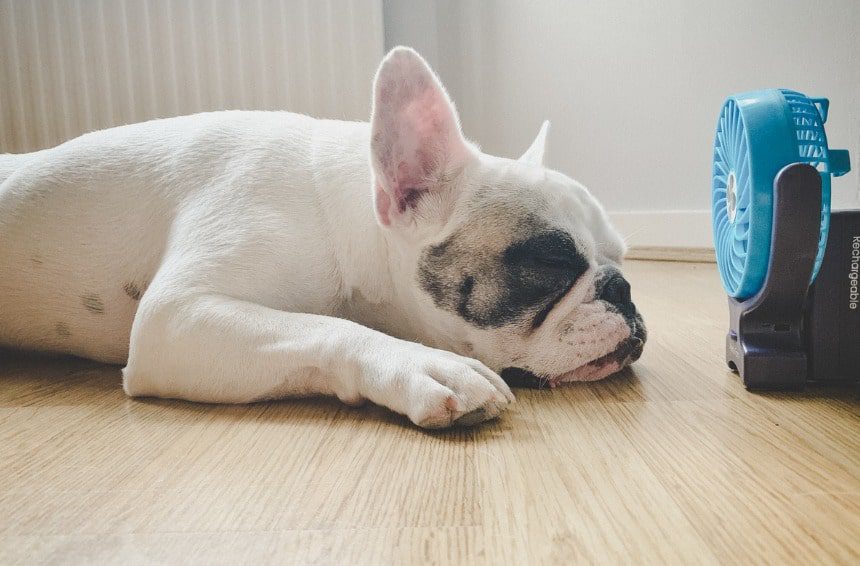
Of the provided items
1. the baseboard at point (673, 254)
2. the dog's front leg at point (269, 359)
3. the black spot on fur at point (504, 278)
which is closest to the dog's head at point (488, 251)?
the black spot on fur at point (504, 278)

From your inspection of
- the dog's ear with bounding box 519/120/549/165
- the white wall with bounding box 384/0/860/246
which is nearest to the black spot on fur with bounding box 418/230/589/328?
the dog's ear with bounding box 519/120/549/165

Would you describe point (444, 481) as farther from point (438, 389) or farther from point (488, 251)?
point (488, 251)

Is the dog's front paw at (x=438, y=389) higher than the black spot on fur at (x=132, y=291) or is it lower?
lower

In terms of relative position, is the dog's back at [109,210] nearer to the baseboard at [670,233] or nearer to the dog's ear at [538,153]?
the dog's ear at [538,153]

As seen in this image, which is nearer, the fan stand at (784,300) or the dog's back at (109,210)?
the fan stand at (784,300)

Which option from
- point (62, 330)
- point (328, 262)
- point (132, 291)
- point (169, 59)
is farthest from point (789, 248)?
point (169, 59)

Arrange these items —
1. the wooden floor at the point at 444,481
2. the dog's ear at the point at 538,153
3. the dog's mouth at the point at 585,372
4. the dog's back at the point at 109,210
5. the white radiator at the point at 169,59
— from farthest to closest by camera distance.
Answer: the white radiator at the point at 169,59 < the dog's ear at the point at 538,153 < the dog's back at the point at 109,210 < the dog's mouth at the point at 585,372 < the wooden floor at the point at 444,481

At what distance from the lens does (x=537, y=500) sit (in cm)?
71

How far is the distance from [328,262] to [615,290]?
47 centimetres

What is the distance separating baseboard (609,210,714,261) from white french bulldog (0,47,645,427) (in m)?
2.01

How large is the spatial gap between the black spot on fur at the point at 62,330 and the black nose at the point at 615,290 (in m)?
0.97

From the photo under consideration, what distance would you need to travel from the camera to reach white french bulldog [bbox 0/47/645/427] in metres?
1.04

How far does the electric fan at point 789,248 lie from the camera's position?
3.28 ft

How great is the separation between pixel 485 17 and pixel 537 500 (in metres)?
3.08
